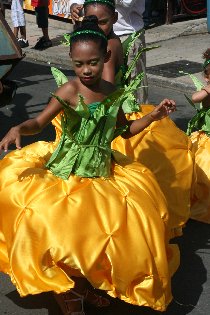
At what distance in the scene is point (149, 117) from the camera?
405cm

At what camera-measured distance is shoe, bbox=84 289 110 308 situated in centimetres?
409

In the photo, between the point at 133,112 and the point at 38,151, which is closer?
the point at 38,151

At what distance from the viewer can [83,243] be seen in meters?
3.62

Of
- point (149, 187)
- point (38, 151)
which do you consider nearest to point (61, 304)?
point (149, 187)

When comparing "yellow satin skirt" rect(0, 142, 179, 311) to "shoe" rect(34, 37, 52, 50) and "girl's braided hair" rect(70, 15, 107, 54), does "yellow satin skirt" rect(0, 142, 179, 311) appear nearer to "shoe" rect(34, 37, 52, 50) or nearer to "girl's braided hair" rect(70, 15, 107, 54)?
"girl's braided hair" rect(70, 15, 107, 54)

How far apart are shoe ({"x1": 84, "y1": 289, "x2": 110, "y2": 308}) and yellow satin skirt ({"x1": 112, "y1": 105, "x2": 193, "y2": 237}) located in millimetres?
985

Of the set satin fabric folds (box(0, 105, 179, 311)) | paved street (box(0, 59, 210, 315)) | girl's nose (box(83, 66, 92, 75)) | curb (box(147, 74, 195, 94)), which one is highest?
girl's nose (box(83, 66, 92, 75))

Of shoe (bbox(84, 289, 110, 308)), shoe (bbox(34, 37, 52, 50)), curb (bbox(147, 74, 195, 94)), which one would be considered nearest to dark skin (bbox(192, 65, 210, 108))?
shoe (bbox(84, 289, 110, 308))

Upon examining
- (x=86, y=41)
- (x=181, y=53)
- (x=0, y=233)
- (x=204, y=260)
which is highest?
(x=86, y=41)

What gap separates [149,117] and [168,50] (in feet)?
27.8

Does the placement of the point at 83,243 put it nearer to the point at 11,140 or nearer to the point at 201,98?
the point at 11,140

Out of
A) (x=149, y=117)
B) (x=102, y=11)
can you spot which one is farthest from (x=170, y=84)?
(x=149, y=117)

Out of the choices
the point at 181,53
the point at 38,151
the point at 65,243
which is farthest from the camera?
the point at 181,53

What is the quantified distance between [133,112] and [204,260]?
1.24 m
